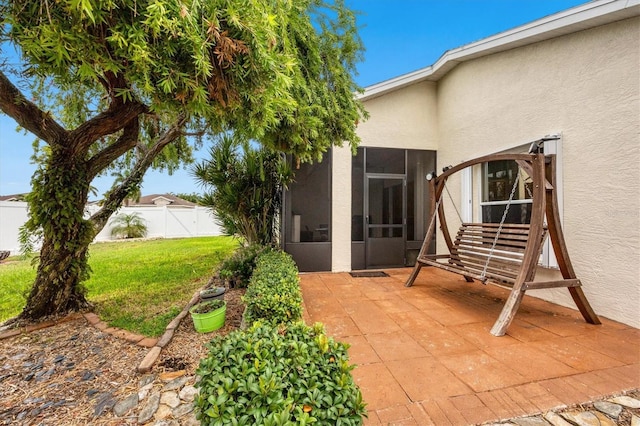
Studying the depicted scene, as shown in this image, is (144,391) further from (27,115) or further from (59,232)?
(27,115)

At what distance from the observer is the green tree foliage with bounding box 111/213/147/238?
13484mm

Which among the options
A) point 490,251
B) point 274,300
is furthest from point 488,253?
point 274,300

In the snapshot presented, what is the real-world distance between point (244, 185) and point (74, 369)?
3.66 m

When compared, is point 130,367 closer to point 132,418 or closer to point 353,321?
point 132,418

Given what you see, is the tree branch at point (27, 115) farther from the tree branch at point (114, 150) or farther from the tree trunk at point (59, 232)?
the tree branch at point (114, 150)

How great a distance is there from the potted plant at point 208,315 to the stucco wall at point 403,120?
4.60 metres

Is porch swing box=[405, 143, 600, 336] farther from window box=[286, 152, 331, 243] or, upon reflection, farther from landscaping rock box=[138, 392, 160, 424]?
landscaping rock box=[138, 392, 160, 424]

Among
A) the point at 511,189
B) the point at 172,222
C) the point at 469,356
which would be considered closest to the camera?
the point at 469,356

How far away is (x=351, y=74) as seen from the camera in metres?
4.40

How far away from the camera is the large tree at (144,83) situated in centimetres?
163

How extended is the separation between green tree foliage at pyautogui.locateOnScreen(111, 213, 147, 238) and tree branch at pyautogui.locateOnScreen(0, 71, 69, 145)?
12264mm

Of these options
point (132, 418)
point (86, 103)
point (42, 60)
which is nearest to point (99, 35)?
point (42, 60)

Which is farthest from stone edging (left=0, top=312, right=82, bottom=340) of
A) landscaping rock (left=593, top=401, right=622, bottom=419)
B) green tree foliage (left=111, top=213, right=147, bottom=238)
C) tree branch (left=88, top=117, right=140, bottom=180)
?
green tree foliage (left=111, top=213, right=147, bottom=238)

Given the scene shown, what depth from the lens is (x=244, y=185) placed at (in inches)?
215
